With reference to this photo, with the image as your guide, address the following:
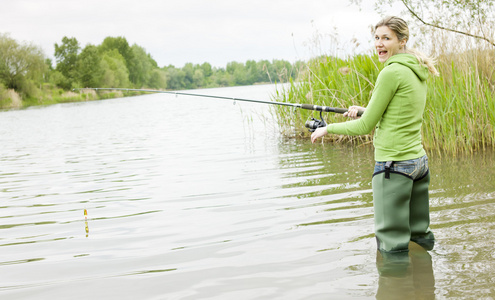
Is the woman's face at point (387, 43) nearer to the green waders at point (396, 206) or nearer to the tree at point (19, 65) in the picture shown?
the green waders at point (396, 206)

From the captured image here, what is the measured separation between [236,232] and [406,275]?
1.97m

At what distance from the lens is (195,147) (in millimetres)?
13523

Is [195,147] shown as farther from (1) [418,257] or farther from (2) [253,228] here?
(1) [418,257]

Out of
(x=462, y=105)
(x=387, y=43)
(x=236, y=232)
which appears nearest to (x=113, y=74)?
(x=462, y=105)

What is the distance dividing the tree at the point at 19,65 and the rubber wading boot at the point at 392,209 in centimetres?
6557

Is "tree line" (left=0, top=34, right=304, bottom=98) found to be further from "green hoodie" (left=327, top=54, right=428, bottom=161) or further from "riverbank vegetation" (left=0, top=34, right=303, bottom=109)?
"green hoodie" (left=327, top=54, right=428, bottom=161)

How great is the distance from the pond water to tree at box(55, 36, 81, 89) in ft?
251

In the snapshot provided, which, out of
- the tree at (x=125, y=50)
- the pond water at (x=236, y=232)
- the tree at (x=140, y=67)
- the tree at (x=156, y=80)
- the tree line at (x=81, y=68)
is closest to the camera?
the pond water at (x=236, y=232)

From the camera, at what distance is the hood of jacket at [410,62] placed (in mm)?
3529

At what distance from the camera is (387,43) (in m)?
3.61

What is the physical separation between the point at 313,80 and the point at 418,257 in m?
7.91

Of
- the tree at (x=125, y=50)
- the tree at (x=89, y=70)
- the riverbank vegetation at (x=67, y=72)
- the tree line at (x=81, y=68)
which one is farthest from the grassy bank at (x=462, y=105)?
the tree at (x=125, y=50)

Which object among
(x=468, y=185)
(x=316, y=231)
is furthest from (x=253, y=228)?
(x=468, y=185)

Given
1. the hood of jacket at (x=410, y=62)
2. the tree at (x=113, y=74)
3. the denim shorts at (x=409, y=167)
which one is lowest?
the denim shorts at (x=409, y=167)
